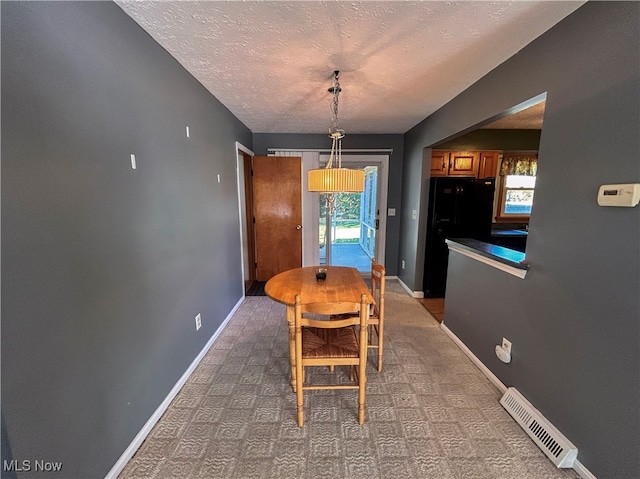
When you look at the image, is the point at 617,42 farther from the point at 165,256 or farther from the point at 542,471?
the point at 165,256

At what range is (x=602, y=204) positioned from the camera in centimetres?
116

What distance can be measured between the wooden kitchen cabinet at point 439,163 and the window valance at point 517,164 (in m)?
0.89

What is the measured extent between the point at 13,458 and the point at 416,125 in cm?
425

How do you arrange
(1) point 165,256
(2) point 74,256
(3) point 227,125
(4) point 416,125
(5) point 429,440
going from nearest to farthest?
(2) point 74,256, (5) point 429,440, (1) point 165,256, (3) point 227,125, (4) point 416,125

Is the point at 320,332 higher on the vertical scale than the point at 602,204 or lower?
lower

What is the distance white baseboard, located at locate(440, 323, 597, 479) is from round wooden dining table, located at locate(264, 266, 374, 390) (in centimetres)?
116

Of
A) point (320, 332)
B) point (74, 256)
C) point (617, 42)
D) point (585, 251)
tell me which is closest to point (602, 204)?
point (585, 251)

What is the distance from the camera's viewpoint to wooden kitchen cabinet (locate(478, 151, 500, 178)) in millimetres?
3516

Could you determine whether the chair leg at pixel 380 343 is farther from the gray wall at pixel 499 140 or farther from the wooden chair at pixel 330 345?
the gray wall at pixel 499 140

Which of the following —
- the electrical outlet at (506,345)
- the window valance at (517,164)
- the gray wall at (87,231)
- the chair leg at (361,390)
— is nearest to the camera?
the gray wall at (87,231)

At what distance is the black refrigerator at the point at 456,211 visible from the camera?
321 cm

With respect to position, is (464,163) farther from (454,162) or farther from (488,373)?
(488,373)

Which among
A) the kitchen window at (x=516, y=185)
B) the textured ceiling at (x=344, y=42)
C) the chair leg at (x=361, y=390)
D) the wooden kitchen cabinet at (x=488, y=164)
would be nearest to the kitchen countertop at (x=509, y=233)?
the kitchen window at (x=516, y=185)

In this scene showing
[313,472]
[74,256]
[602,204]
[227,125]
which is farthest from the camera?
[227,125]
